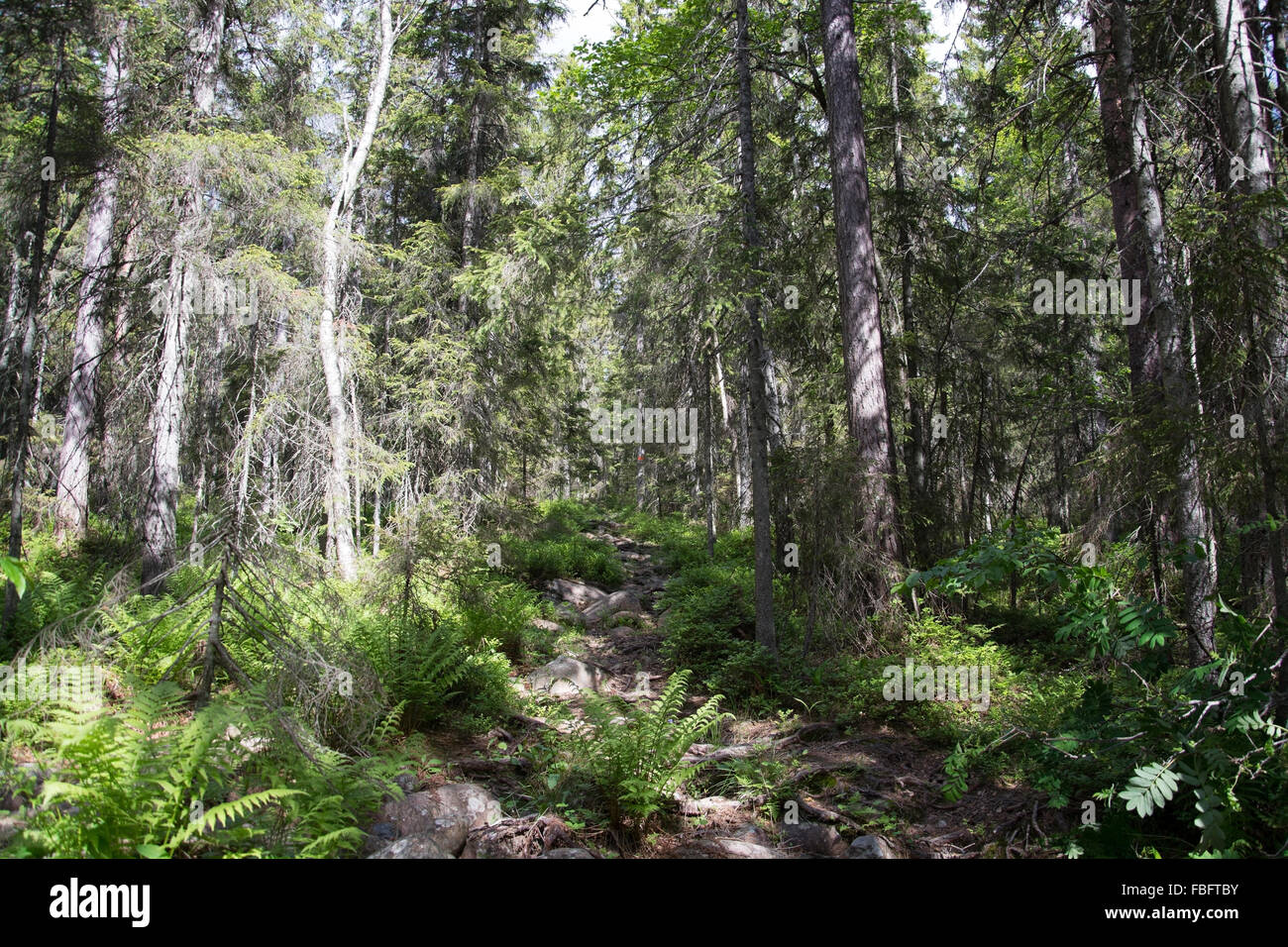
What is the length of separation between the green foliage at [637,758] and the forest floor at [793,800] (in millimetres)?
239

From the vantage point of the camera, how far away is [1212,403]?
16.4 ft

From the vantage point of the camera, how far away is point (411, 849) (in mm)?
3486

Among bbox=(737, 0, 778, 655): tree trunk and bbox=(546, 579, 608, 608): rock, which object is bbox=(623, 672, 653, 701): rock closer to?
bbox=(737, 0, 778, 655): tree trunk

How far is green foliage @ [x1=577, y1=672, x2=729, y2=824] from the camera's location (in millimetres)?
4461

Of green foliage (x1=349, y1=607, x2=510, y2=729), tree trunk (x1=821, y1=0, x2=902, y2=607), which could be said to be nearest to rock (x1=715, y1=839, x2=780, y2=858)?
green foliage (x1=349, y1=607, x2=510, y2=729)

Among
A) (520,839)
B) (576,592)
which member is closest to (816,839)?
(520,839)

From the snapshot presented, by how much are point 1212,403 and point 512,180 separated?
12.5m

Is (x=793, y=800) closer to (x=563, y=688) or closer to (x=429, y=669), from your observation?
(x=429, y=669)

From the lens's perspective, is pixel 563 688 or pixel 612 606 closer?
pixel 563 688

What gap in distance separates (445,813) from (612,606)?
8151mm

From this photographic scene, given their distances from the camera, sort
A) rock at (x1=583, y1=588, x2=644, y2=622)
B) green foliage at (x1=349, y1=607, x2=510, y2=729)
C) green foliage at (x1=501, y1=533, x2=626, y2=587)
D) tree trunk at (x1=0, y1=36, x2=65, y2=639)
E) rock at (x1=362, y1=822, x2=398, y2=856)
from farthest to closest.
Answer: green foliage at (x1=501, y1=533, x2=626, y2=587), rock at (x1=583, y1=588, x2=644, y2=622), tree trunk at (x1=0, y1=36, x2=65, y2=639), green foliage at (x1=349, y1=607, x2=510, y2=729), rock at (x1=362, y1=822, x2=398, y2=856)

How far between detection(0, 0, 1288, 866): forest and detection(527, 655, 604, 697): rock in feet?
0.19
